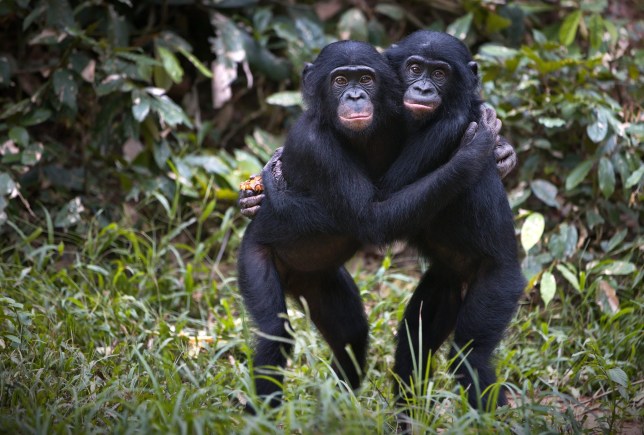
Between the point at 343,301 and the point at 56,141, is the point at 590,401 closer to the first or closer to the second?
the point at 343,301

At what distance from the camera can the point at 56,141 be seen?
8008 millimetres

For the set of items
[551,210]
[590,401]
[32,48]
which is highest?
[32,48]

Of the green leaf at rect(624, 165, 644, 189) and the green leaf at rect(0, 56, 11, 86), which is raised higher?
the green leaf at rect(0, 56, 11, 86)

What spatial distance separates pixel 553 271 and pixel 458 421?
303 cm

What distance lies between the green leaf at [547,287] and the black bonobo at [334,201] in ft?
5.18

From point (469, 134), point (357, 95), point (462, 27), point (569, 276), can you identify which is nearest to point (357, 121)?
point (357, 95)

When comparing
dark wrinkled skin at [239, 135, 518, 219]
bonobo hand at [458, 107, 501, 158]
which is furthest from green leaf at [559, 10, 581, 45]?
bonobo hand at [458, 107, 501, 158]

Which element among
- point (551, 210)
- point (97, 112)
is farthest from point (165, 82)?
point (551, 210)

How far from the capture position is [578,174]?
6.83m

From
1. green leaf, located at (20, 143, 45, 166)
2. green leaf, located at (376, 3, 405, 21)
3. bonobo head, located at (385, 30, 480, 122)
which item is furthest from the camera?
green leaf, located at (376, 3, 405, 21)

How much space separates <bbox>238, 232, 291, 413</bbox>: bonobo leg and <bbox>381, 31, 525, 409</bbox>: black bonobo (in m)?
0.78

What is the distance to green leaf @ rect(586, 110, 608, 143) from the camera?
6.66 meters

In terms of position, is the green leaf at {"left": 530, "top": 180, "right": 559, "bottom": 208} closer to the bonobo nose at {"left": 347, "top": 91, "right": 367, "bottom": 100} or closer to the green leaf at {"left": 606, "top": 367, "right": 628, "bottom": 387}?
the green leaf at {"left": 606, "top": 367, "right": 628, "bottom": 387}

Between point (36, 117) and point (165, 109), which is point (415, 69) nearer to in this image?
point (165, 109)
